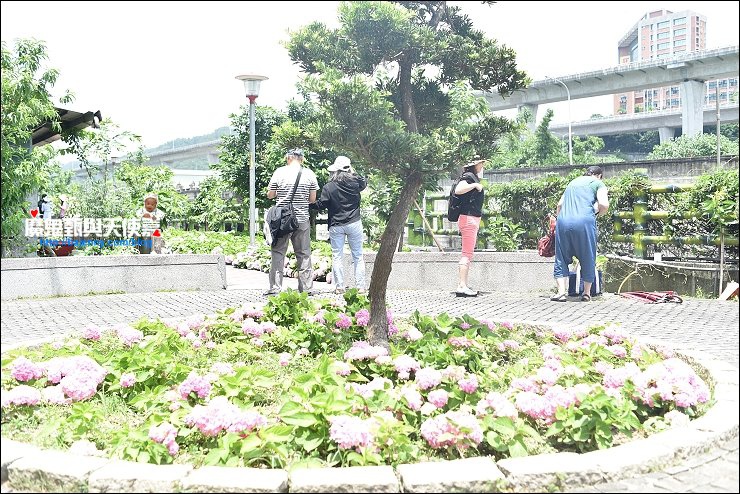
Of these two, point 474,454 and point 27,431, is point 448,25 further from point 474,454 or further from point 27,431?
point 27,431

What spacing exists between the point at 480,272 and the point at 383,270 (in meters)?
5.45

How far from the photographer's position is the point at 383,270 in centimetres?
491

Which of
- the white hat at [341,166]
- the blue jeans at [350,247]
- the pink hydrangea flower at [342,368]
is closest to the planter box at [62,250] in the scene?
the blue jeans at [350,247]

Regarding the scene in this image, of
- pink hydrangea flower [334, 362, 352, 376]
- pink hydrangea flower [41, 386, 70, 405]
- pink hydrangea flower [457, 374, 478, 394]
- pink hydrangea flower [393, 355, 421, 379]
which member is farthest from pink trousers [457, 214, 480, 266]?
pink hydrangea flower [41, 386, 70, 405]

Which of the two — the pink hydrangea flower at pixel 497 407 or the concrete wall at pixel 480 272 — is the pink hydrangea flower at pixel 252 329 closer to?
the pink hydrangea flower at pixel 497 407

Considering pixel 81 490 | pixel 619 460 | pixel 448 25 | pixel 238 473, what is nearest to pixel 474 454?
pixel 619 460

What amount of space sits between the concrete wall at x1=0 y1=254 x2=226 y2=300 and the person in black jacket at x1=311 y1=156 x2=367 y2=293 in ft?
7.43

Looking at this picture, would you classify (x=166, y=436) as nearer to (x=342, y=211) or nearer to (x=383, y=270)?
(x=383, y=270)

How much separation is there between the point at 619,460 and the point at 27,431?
2.58 meters

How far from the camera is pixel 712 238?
912cm

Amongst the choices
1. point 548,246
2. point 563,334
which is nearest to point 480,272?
point 548,246

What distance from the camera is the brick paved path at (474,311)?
6.37m

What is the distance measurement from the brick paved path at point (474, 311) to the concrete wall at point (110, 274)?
0.30m

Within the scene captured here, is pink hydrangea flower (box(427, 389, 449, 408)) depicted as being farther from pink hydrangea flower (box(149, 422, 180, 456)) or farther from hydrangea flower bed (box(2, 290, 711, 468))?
pink hydrangea flower (box(149, 422, 180, 456))
